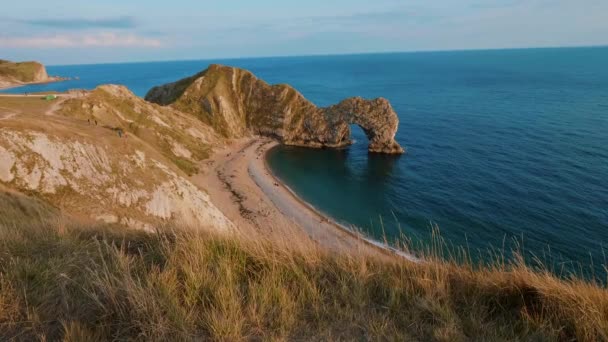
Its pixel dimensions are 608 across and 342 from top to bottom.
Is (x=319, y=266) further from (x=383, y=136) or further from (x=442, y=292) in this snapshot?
(x=383, y=136)

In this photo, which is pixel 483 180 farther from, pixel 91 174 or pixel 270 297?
pixel 270 297

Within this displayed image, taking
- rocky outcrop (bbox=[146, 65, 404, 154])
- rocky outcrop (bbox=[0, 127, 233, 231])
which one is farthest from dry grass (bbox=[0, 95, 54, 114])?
rocky outcrop (bbox=[146, 65, 404, 154])

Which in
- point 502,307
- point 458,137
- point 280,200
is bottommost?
point 280,200

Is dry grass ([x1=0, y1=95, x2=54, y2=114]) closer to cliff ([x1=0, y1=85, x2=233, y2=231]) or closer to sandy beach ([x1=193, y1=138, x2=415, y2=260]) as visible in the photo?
cliff ([x1=0, y1=85, x2=233, y2=231])

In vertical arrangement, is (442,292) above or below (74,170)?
above

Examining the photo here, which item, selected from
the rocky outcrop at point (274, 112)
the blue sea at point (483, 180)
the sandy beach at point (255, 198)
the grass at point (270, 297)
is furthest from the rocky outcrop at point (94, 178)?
the rocky outcrop at point (274, 112)

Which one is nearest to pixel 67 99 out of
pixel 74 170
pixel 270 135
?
pixel 74 170

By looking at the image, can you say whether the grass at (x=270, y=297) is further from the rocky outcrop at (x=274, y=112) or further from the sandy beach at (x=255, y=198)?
the rocky outcrop at (x=274, y=112)
